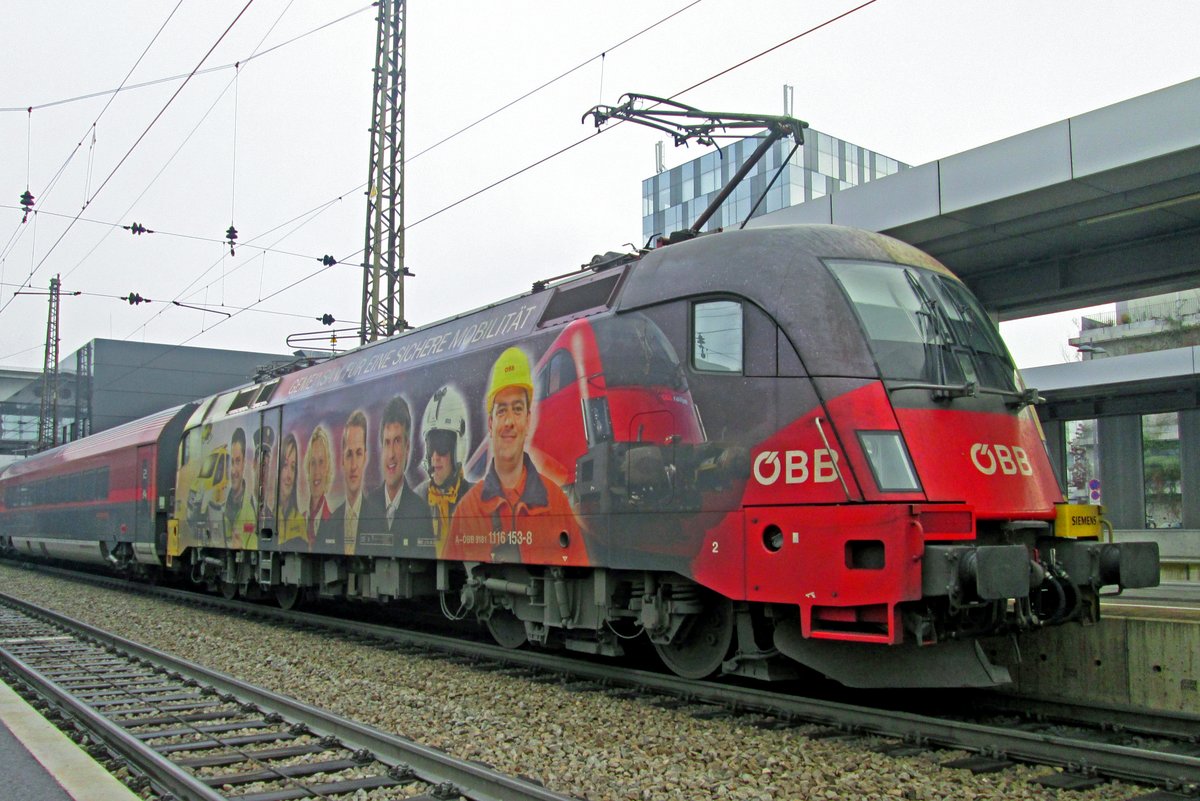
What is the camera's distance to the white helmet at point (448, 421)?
1023 centimetres

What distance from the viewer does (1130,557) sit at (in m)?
7.18

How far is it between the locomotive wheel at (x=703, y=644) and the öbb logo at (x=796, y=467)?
3.78ft

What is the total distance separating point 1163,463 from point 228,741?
21051 millimetres

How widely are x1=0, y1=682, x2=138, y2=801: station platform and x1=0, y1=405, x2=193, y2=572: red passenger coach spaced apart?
1283cm

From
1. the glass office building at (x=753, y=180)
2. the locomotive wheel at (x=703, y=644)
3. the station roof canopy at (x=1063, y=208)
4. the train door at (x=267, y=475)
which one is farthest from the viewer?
the glass office building at (x=753, y=180)

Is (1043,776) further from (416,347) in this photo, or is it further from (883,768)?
(416,347)

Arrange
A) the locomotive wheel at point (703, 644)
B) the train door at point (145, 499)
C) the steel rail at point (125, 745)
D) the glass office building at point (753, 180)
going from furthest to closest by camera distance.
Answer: the glass office building at point (753, 180) → the train door at point (145, 499) → the locomotive wheel at point (703, 644) → the steel rail at point (125, 745)

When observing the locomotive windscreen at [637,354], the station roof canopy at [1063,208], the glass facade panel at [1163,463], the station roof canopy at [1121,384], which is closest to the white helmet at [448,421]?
the locomotive windscreen at [637,354]

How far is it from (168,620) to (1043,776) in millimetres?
12927

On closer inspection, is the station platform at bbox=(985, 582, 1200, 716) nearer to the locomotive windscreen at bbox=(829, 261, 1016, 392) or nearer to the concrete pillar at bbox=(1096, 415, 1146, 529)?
the locomotive windscreen at bbox=(829, 261, 1016, 392)

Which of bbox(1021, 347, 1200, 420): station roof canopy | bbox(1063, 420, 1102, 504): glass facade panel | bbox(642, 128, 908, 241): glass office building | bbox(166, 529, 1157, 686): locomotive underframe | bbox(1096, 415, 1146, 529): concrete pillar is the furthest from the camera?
bbox(642, 128, 908, 241): glass office building

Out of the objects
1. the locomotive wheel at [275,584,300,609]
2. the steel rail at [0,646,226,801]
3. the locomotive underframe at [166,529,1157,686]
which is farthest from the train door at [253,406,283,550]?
the locomotive underframe at [166,529,1157,686]

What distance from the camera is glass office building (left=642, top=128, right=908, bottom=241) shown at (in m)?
55.8

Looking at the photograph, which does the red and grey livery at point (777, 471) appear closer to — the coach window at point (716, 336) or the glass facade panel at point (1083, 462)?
the coach window at point (716, 336)
